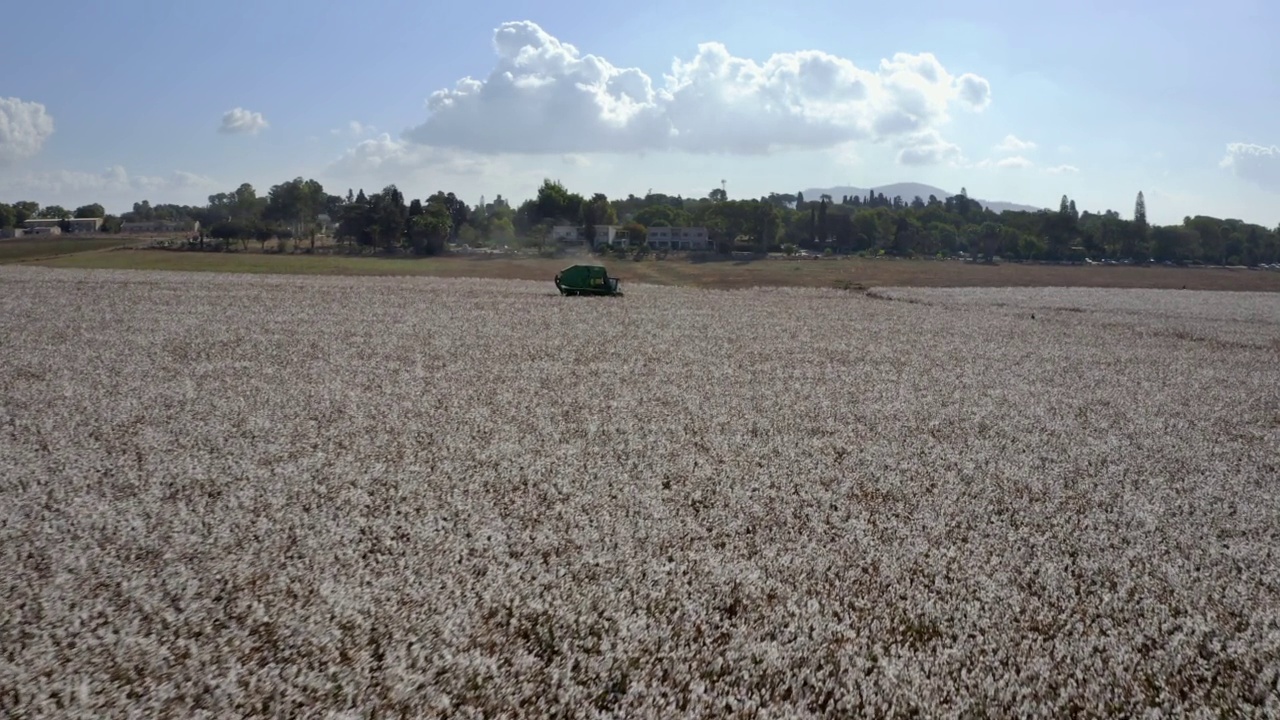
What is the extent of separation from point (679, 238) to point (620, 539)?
100166 millimetres

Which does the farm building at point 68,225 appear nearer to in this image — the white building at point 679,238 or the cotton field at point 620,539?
the white building at point 679,238

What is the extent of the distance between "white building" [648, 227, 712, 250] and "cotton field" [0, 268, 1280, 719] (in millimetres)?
88112

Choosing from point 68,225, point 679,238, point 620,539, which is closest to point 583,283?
point 620,539

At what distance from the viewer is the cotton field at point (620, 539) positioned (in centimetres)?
582

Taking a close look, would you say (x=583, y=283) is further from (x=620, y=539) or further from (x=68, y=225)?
(x=68, y=225)

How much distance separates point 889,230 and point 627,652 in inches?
4748

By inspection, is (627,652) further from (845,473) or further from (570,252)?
(570,252)

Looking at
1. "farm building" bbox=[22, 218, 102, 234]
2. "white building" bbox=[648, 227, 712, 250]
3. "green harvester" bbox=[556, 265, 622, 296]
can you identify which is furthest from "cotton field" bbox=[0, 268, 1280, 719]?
"farm building" bbox=[22, 218, 102, 234]

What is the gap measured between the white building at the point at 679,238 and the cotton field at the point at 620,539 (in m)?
88.1

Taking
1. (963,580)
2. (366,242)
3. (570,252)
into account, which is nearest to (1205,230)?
(570,252)

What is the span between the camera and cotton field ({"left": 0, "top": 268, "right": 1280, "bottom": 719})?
582 cm

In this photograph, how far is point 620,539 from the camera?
828 centimetres

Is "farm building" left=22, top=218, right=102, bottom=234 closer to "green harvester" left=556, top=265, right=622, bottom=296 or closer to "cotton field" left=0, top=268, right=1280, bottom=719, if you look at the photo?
"green harvester" left=556, top=265, right=622, bottom=296

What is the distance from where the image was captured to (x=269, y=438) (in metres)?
11.5
